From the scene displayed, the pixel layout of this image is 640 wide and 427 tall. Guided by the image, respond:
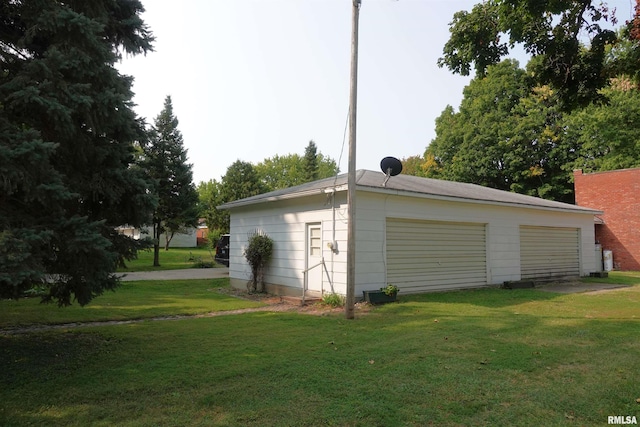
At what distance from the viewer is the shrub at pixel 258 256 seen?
40.8 ft

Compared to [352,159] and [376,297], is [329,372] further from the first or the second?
[376,297]

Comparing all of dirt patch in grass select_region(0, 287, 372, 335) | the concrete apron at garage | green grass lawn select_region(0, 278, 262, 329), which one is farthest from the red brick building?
green grass lawn select_region(0, 278, 262, 329)

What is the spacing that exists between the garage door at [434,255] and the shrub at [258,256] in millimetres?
3778

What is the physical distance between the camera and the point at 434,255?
12.1 meters

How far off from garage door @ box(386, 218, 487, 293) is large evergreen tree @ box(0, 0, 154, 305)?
708cm

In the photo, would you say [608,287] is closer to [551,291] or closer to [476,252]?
[551,291]

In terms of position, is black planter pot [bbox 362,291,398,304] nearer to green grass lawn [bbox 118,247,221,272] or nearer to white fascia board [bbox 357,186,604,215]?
white fascia board [bbox 357,186,604,215]

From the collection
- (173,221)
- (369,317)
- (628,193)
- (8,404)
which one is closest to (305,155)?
(173,221)

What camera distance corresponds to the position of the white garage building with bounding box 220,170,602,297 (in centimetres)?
1033

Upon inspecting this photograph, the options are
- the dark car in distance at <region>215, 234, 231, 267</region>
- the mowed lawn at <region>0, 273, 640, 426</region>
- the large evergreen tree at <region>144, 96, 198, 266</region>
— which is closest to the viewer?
the mowed lawn at <region>0, 273, 640, 426</region>

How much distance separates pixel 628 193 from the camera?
72.0 ft

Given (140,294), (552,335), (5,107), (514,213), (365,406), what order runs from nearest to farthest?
1. (365,406)
2. (5,107)
3. (552,335)
4. (140,294)
5. (514,213)

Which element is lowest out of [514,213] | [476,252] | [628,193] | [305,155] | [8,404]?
[8,404]

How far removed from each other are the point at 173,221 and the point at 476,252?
18958mm
